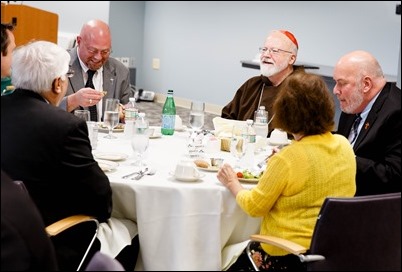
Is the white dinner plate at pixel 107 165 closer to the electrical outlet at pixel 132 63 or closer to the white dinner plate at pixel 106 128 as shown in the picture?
the white dinner plate at pixel 106 128

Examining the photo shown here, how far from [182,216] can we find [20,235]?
0.93m

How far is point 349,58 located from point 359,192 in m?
0.71

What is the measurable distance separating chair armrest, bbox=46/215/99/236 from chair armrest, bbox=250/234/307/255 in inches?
25.6

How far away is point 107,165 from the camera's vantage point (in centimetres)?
248

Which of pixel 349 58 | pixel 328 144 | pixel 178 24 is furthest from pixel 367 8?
pixel 328 144

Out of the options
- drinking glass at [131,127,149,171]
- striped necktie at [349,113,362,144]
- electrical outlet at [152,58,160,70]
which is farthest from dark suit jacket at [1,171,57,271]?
electrical outlet at [152,58,160,70]

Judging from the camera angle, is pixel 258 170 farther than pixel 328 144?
Yes

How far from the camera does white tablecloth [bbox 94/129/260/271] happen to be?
85.7 inches

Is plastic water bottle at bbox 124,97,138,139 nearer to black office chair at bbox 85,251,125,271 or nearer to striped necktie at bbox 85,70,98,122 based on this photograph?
striped necktie at bbox 85,70,98,122

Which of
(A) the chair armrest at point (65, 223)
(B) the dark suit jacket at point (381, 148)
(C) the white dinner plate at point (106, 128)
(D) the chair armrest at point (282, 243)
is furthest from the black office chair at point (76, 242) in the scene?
(B) the dark suit jacket at point (381, 148)

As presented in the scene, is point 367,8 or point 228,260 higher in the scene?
point 367,8

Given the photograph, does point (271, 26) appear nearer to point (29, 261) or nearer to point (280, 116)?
point (280, 116)

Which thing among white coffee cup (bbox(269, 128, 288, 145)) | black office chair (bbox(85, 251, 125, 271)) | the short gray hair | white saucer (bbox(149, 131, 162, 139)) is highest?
the short gray hair

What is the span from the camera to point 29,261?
4.53 feet
